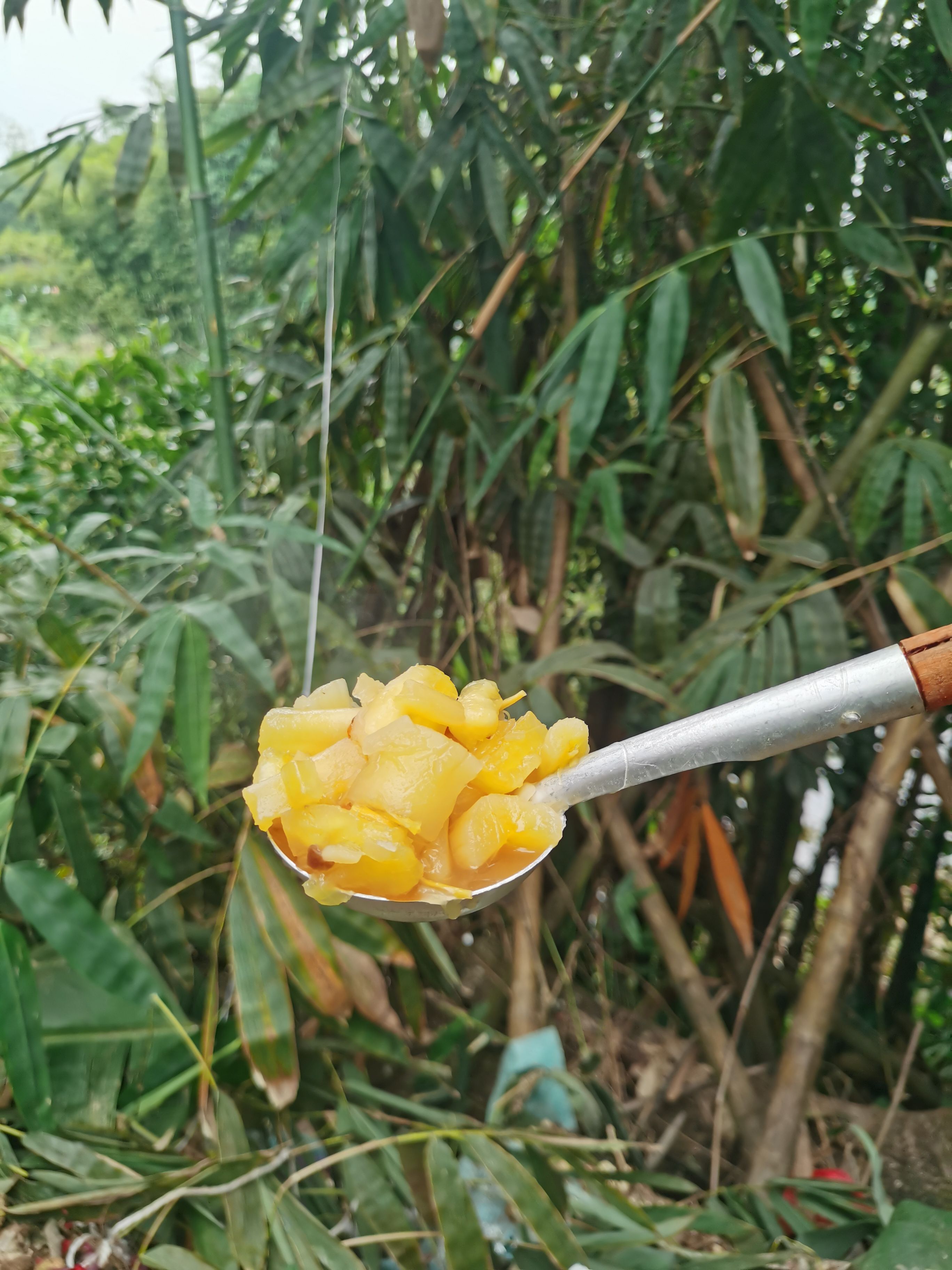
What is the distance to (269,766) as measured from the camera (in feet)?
1.75

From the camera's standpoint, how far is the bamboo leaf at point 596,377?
0.76 metres

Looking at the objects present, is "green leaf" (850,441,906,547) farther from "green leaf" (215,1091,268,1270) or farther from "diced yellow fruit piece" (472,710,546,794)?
"green leaf" (215,1091,268,1270)

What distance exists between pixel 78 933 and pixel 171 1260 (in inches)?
9.0

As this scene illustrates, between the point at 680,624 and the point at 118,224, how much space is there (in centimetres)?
85

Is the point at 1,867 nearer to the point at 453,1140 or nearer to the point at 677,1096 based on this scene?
the point at 453,1140

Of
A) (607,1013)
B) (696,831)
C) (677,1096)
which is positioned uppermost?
(696,831)

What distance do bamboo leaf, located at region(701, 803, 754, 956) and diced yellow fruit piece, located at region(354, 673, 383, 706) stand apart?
472 millimetres

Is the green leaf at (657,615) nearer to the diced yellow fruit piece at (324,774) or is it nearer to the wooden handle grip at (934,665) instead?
the diced yellow fruit piece at (324,774)

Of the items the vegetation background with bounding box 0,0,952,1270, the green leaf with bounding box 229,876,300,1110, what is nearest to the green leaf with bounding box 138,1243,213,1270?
the vegetation background with bounding box 0,0,952,1270

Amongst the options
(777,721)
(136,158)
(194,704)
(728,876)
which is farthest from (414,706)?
(136,158)

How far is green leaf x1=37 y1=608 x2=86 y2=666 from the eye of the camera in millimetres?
795

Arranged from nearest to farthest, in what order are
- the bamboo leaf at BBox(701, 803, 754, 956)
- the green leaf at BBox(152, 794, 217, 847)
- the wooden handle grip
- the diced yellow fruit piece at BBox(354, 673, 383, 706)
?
the wooden handle grip → the diced yellow fruit piece at BBox(354, 673, 383, 706) → the green leaf at BBox(152, 794, 217, 847) → the bamboo leaf at BBox(701, 803, 754, 956)

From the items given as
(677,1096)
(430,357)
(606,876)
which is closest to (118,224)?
(430,357)

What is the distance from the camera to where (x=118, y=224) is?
1.15 meters
